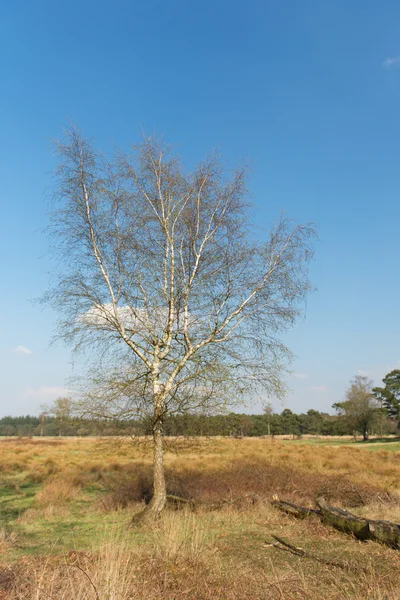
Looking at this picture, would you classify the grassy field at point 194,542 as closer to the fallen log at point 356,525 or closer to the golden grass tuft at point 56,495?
the golden grass tuft at point 56,495

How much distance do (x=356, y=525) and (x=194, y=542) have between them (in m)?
3.83

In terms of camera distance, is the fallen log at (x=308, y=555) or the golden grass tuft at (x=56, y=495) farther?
the golden grass tuft at (x=56, y=495)

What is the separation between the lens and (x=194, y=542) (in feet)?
22.2

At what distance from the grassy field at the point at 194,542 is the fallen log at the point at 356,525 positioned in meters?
0.21

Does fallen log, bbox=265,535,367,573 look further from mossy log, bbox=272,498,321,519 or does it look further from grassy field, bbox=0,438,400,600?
mossy log, bbox=272,498,321,519

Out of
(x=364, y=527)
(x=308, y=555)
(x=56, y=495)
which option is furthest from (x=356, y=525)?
(x=56, y=495)

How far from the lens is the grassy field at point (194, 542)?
4.74 meters

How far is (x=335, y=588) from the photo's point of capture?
16.9ft

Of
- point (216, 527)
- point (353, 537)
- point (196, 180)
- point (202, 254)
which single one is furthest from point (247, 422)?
point (196, 180)

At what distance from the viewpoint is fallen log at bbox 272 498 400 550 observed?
776 centimetres

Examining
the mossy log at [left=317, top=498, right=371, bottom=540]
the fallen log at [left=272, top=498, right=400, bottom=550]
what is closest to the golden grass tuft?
the fallen log at [left=272, top=498, right=400, bottom=550]

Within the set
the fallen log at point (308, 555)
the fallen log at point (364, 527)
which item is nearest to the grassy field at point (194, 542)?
the fallen log at point (308, 555)

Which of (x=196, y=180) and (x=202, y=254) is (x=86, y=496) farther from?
(x=196, y=180)

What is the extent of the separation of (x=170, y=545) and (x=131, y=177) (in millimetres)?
8620
